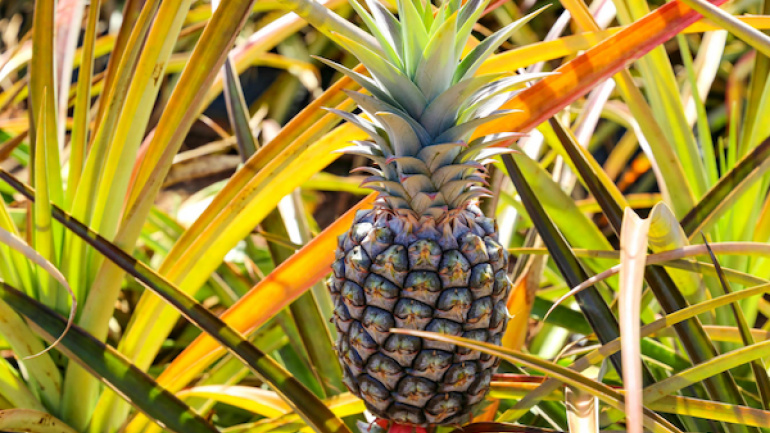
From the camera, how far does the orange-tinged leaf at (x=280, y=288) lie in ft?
2.75

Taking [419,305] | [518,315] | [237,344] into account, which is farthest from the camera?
[518,315]

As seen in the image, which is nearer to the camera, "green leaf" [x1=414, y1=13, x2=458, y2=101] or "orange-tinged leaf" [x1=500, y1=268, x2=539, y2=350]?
"green leaf" [x1=414, y1=13, x2=458, y2=101]

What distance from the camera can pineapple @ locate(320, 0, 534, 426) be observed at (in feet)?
2.13

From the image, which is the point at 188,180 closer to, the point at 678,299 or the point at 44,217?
the point at 44,217

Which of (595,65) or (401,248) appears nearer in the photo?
(401,248)

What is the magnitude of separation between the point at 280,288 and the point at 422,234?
0.28 m

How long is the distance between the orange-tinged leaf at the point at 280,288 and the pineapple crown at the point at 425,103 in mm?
163

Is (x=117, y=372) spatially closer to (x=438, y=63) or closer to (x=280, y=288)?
(x=280, y=288)

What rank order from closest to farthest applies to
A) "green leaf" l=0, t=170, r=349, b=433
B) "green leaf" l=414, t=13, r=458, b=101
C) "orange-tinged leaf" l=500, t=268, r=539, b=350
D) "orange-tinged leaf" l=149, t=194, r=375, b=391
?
"green leaf" l=414, t=13, r=458, b=101 < "green leaf" l=0, t=170, r=349, b=433 < "orange-tinged leaf" l=149, t=194, r=375, b=391 < "orange-tinged leaf" l=500, t=268, r=539, b=350

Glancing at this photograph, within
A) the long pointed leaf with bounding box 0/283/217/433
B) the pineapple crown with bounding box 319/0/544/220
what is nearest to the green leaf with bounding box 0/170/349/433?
the long pointed leaf with bounding box 0/283/217/433

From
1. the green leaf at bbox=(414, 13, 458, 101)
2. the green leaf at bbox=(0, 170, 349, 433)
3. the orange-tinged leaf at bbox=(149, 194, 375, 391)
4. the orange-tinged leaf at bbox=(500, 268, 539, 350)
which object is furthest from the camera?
the orange-tinged leaf at bbox=(500, 268, 539, 350)

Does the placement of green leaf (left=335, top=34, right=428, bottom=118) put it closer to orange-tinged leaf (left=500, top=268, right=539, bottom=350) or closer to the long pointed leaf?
orange-tinged leaf (left=500, top=268, right=539, bottom=350)

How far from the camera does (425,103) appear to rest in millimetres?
695

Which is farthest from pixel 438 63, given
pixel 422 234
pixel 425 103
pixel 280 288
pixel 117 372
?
pixel 117 372
